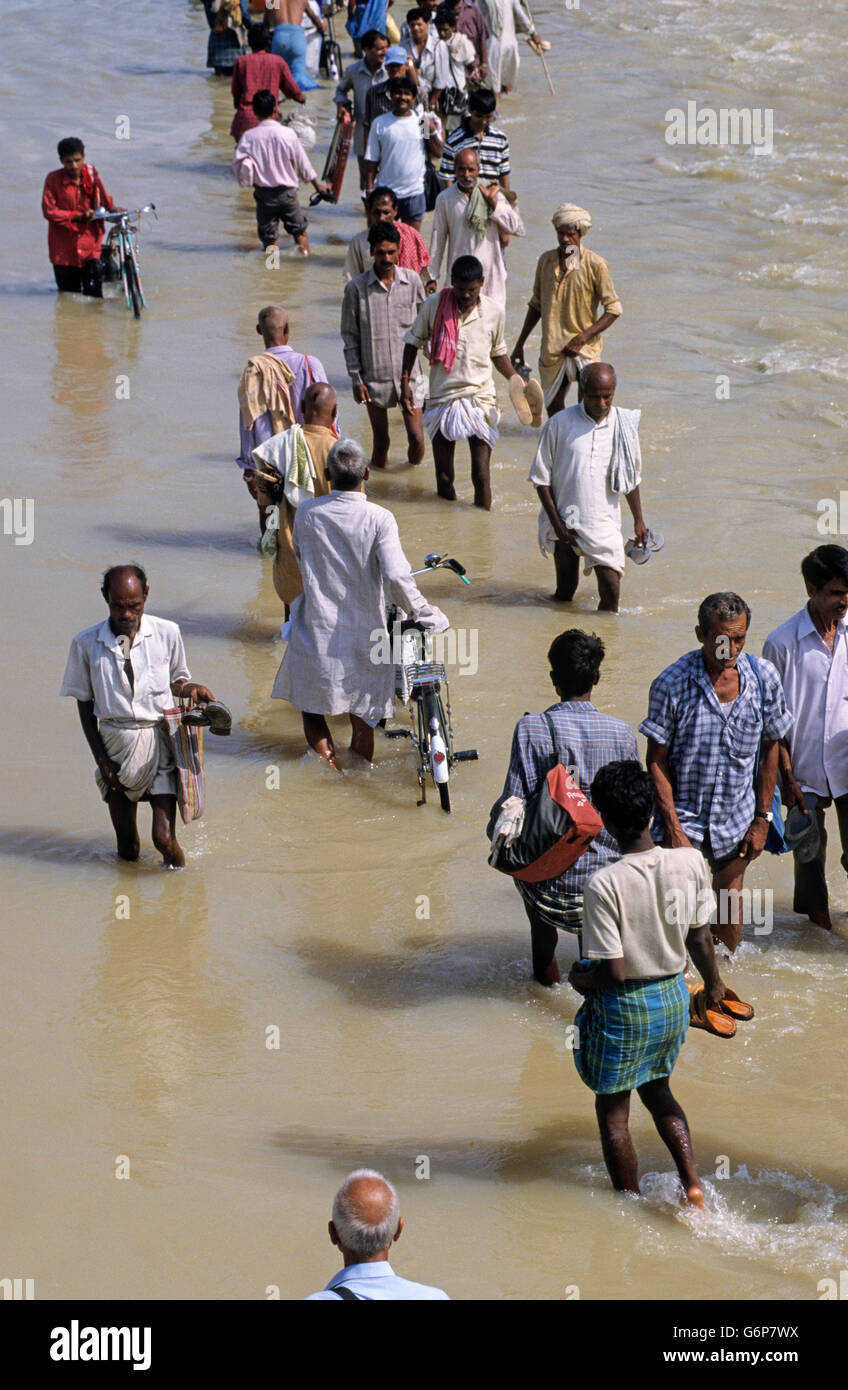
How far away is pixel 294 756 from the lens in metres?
8.27

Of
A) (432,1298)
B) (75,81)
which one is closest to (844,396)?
(432,1298)

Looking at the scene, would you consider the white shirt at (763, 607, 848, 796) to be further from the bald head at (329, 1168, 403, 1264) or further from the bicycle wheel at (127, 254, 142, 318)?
the bicycle wheel at (127, 254, 142, 318)

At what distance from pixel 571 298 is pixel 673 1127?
22.1 ft

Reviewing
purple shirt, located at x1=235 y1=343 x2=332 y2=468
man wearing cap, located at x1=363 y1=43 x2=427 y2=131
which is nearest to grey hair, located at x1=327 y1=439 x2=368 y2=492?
purple shirt, located at x1=235 y1=343 x2=332 y2=468

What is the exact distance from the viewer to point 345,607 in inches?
309

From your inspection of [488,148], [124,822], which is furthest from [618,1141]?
[488,148]

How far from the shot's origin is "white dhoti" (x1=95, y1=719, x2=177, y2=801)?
6.84m

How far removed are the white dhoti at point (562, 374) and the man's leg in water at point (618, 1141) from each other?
6.44 meters

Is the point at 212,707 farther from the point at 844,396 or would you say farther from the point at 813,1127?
the point at 844,396

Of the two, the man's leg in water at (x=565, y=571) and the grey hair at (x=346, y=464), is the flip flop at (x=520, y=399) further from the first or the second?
the grey hair at (x=346, y=464)

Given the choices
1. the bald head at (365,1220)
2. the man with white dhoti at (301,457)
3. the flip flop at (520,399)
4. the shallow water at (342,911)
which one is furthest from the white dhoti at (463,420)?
the bald head at (365,1220)

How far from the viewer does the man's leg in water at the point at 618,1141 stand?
502 cm

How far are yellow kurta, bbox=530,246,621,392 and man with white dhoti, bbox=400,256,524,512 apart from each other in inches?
13.5

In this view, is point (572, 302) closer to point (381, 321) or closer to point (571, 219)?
point (571, 219)
